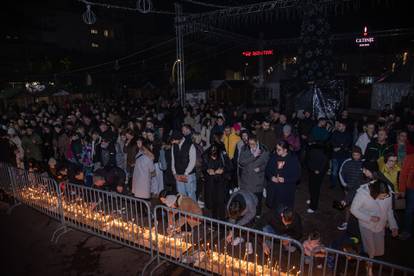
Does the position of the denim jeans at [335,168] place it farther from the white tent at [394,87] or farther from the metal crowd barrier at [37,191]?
the white tent at [394,87]

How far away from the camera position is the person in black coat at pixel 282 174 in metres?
5.88

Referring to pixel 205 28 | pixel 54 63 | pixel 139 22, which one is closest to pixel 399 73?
pixel 205 28

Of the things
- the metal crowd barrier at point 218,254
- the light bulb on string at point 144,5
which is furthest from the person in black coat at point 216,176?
the light bulb on string at point 144,5

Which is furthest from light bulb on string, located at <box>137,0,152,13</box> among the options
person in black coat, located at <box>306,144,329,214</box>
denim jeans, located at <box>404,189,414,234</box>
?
denim jeans, located at <box>404,189,414,234</box>

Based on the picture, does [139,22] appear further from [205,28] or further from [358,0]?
[358,0]

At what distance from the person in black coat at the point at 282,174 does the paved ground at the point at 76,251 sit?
1.01 metres

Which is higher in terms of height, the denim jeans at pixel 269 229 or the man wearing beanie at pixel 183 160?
the man wearing beanie at pixel 183 160

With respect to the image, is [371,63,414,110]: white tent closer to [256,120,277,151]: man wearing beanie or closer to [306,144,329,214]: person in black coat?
[256,120,277,151]: man wearing beanie

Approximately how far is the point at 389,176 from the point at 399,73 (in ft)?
66.9

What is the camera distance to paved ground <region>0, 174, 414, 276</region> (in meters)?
5.43

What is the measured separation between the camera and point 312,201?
7.14 metres

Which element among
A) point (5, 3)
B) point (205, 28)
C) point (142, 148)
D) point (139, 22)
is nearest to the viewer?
point (142, 148)

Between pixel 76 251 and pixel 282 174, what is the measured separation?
423cm

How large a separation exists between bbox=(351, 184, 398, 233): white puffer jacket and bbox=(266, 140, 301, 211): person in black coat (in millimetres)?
1413
